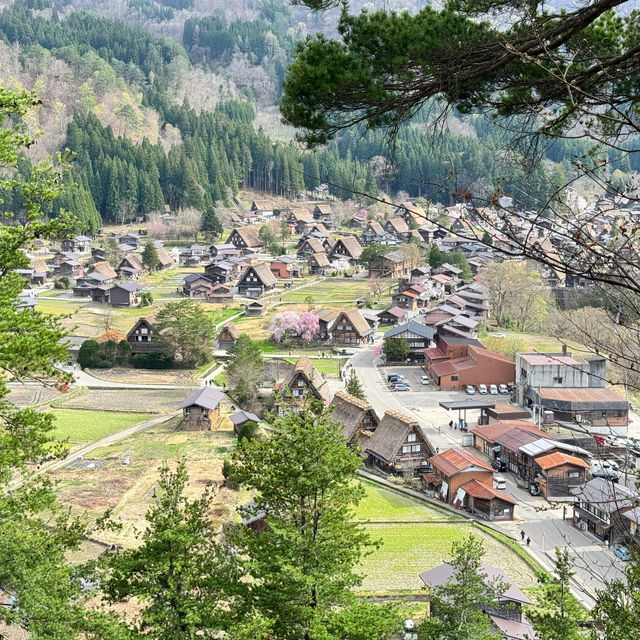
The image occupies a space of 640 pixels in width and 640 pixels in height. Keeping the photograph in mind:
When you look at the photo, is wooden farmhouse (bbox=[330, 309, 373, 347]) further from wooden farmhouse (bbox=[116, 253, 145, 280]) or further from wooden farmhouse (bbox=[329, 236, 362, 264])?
wooden farmhouse (bbox=[116, 253, 145, 280])

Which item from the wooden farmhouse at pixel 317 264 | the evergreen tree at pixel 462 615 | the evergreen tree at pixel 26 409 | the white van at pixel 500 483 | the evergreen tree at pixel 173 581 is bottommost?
the wooden farmhouse at pixel 317 264

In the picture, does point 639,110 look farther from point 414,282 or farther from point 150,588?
point 414,282

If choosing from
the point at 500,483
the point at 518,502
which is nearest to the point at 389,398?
the point at 500,483

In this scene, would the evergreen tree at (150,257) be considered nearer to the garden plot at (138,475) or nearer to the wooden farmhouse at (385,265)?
the wooden farmhouse at (385,265)

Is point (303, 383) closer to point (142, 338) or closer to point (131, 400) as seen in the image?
point (131, 400)

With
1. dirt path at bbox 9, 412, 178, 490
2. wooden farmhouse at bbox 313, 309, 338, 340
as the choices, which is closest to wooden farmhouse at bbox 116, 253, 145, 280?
wooden farmhouse at bbox 313, 309, 338, 340

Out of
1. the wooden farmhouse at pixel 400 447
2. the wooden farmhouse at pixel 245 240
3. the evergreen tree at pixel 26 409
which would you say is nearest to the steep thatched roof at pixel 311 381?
the wooden farmhouse at pixel 400 447
